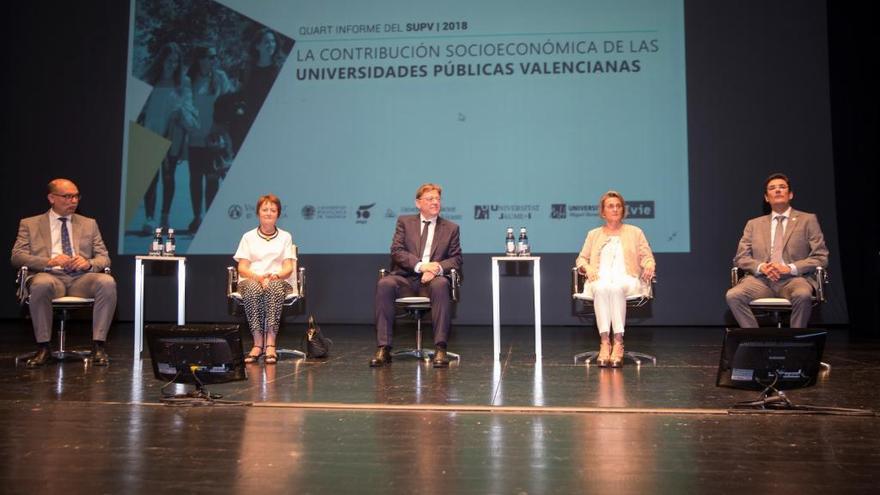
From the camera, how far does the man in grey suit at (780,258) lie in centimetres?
425

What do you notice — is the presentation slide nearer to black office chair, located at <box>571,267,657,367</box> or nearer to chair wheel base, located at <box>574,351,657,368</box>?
black office chair, located at <box>571,267,657,367</box>

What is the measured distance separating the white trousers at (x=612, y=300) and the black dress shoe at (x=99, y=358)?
2.83m

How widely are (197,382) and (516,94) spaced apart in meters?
4.35

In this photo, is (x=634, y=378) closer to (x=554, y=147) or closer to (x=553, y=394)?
(x=553, y=394)

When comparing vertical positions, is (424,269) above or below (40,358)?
above

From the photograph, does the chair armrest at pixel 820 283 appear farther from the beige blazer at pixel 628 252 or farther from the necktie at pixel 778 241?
the beige blazer at pixel 628 252

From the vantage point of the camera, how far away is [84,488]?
6.05 feet

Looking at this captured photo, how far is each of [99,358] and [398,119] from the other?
342 centimetres

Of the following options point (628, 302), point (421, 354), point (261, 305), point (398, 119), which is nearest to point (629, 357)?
point (628, 302)

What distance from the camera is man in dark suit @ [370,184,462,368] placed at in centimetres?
427

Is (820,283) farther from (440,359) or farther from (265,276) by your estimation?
(265,276)

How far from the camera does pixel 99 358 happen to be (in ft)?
13.8

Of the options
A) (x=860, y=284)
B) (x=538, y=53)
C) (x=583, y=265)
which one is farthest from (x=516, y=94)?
(x=860, y=284)

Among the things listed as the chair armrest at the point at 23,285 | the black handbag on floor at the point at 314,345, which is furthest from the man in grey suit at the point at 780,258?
the chair armrest at the point at 23,285
